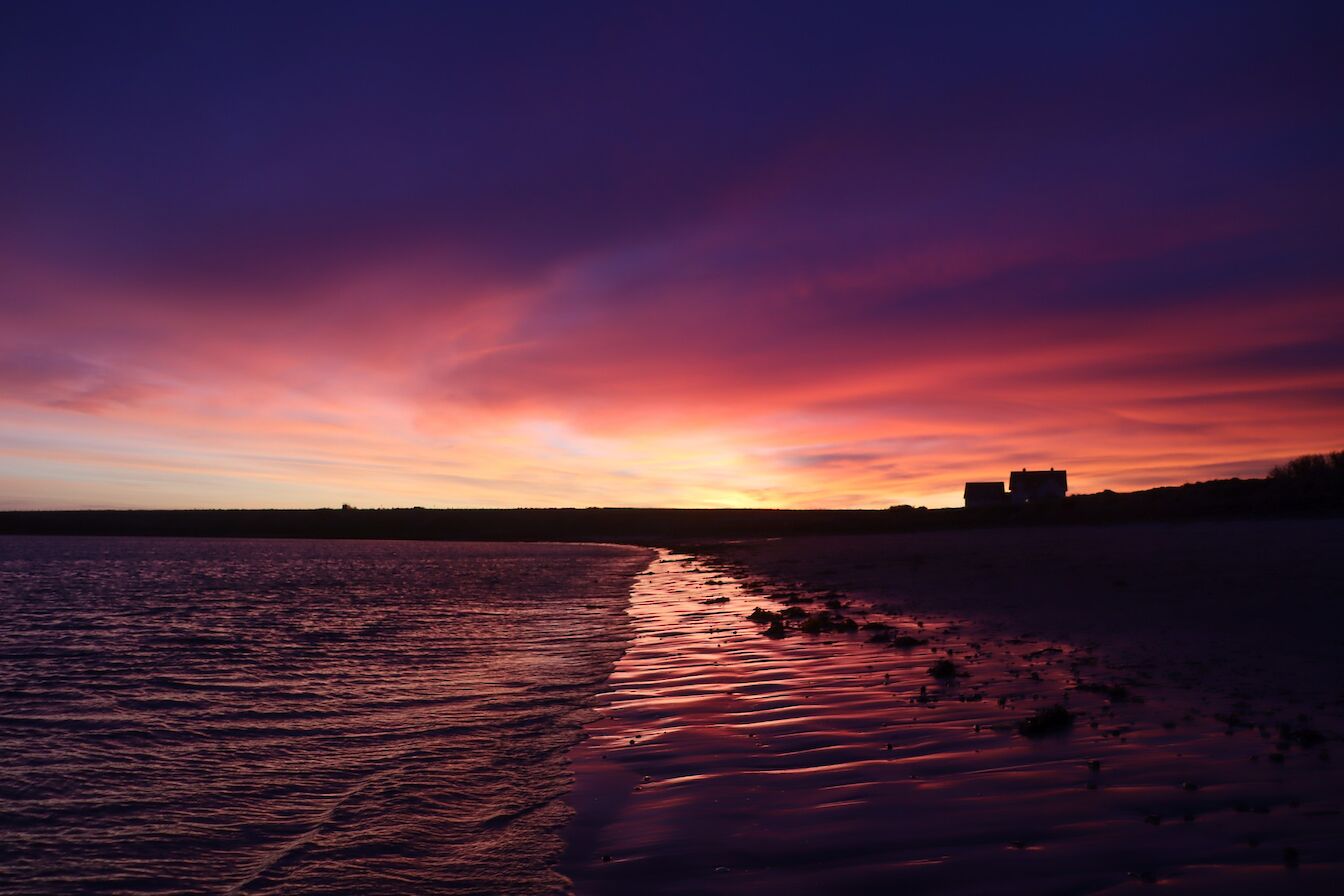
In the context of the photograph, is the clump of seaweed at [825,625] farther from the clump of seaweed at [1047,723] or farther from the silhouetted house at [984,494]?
the silhouetted house at [984,494]

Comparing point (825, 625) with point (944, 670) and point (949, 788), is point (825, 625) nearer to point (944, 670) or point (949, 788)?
point (944, 670)

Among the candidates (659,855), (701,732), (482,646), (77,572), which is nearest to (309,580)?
(77,572)

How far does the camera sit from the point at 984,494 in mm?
122375

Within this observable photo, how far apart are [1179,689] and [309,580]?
5714 cm

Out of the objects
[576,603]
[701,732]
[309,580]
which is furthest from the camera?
[309,580]

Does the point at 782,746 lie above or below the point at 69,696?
above

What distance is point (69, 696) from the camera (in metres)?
17.7

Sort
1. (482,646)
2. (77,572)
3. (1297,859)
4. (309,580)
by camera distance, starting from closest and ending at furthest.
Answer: (1297,859)
(482,646)
(309,580)
(77,572)

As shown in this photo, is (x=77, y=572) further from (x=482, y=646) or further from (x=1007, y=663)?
(x=1007, y=663)

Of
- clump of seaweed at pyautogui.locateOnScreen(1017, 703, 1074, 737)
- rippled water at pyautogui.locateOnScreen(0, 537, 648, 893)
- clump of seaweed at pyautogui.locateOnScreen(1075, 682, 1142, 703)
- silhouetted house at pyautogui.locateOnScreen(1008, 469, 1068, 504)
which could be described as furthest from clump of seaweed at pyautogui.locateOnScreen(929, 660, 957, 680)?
silhouetted house at pyautogui.locateOnScreen(1008, 469, 1068, 504)

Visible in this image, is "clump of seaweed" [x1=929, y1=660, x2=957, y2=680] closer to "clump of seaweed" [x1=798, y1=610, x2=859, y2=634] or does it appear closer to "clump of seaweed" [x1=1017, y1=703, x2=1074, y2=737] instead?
"clump of seaweed" [x1=1017, y1=703, x2=1074, y2=737]

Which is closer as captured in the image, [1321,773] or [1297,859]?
[1297,859]

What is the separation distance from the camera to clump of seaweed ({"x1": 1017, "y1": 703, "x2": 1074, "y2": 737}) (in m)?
10.3

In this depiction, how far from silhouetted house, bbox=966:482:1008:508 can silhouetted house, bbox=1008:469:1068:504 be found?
6.44 feet
